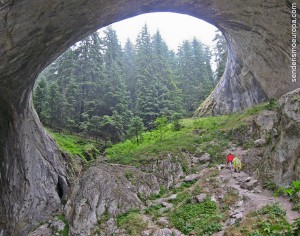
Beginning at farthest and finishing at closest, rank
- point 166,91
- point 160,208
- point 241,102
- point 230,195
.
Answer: point 166,91, point 241,102, point 160,208, point 230,195

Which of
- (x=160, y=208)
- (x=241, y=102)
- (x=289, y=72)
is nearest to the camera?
(x=160, y=208)

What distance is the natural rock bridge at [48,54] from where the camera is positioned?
9781 mm

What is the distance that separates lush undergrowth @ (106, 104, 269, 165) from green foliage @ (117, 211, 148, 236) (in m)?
4.74

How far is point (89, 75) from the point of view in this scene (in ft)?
125

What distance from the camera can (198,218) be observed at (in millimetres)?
12031

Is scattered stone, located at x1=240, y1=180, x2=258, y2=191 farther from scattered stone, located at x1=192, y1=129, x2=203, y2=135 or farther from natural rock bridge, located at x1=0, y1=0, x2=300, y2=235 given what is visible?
scattered stone, located at x1=192, y1=129, x2=203, y2=135

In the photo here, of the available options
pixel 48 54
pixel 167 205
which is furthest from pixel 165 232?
pixel 48 54

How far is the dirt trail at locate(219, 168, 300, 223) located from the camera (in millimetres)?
10712

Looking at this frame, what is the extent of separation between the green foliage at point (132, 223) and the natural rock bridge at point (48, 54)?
474cm

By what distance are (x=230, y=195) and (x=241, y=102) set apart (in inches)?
647

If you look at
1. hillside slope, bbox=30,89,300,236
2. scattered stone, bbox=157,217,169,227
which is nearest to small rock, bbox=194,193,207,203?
hillside slope, bbox=30,89,300,236

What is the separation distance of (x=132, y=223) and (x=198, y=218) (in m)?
3.10

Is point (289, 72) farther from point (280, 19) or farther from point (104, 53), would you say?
point (104, 53)

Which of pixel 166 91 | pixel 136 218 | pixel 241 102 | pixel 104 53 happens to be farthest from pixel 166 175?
pixel 104 53
